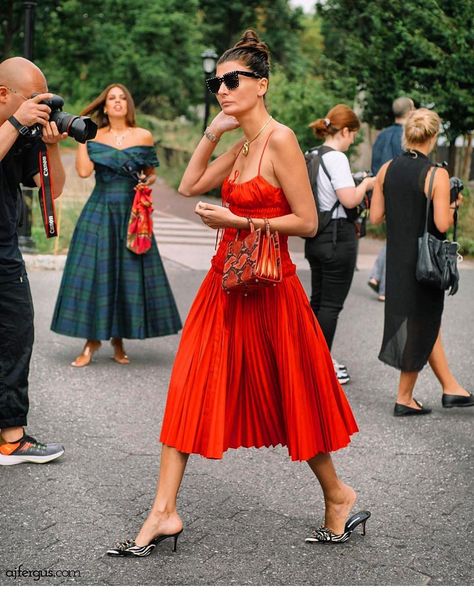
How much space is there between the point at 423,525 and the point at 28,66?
9.19ft

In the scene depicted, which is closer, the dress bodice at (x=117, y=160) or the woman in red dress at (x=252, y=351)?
the woman in red dress at (x=252, y=351)

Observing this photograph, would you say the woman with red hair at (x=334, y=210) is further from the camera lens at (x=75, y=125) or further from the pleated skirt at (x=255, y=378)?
the pleated skirt at (x=255, y=378)

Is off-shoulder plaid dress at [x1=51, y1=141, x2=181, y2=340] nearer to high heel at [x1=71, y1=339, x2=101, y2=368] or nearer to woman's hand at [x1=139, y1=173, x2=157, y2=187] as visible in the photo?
woman's hand at [x1=139, y1=173, x2=157, y2=187]

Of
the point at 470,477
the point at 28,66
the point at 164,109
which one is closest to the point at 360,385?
the point at 470,477

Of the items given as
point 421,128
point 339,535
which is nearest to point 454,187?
point 421,128

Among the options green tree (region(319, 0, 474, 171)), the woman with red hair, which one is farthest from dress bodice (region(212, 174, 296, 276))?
green tree (region(319, 0, 474, 171))

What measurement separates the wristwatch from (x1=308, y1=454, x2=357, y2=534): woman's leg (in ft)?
6.44

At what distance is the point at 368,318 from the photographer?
10266mm

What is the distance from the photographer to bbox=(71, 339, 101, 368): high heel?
307 inches

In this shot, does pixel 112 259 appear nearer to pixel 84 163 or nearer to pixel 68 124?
pixel 84 163

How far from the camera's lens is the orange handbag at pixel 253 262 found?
4.06m

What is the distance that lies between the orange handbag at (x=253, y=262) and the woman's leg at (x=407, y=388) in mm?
2720

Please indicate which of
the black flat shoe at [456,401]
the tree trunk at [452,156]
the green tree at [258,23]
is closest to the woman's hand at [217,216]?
the black flat shoe at [456,401]

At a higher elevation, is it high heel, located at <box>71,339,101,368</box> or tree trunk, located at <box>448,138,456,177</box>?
tree trunk, located at <box>448,138,456,177</box>
